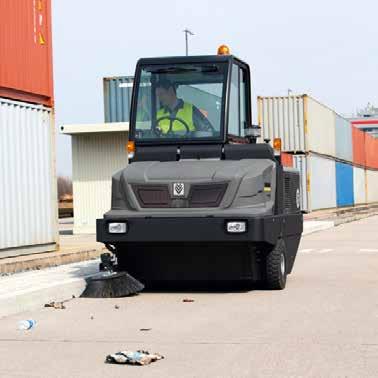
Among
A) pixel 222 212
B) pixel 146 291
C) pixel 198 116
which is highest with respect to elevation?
pixel 198 116

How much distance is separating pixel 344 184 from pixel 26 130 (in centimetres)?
3832

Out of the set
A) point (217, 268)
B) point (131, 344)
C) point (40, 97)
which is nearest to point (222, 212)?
point (217, 268)

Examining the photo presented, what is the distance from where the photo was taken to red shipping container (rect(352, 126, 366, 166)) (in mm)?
56759

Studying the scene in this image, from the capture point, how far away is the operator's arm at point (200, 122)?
1091cm

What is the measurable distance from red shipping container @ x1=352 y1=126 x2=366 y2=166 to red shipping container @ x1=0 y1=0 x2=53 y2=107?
139 feet

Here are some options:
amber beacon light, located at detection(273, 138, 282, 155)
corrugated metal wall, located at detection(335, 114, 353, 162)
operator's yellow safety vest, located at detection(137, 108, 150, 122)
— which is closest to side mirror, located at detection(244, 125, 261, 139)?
amber beacon light, located at detection(273, 138, 282, 155)

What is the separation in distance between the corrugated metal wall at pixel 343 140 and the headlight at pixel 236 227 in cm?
3995

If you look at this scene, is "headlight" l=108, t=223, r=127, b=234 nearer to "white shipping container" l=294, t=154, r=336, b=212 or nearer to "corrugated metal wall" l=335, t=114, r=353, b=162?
"white shipping container" l=294, t=154, r=336, b=212

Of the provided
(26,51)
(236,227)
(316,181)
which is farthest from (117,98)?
(236,227)

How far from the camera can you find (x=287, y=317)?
27.6ft

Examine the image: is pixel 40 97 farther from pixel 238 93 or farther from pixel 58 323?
pixel 58 323

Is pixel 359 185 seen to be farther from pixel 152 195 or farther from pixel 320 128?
pixel 152 195

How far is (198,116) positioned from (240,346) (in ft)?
15.2

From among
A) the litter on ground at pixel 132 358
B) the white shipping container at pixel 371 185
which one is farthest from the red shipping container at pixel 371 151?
the litter on ground at pixel 132 358
